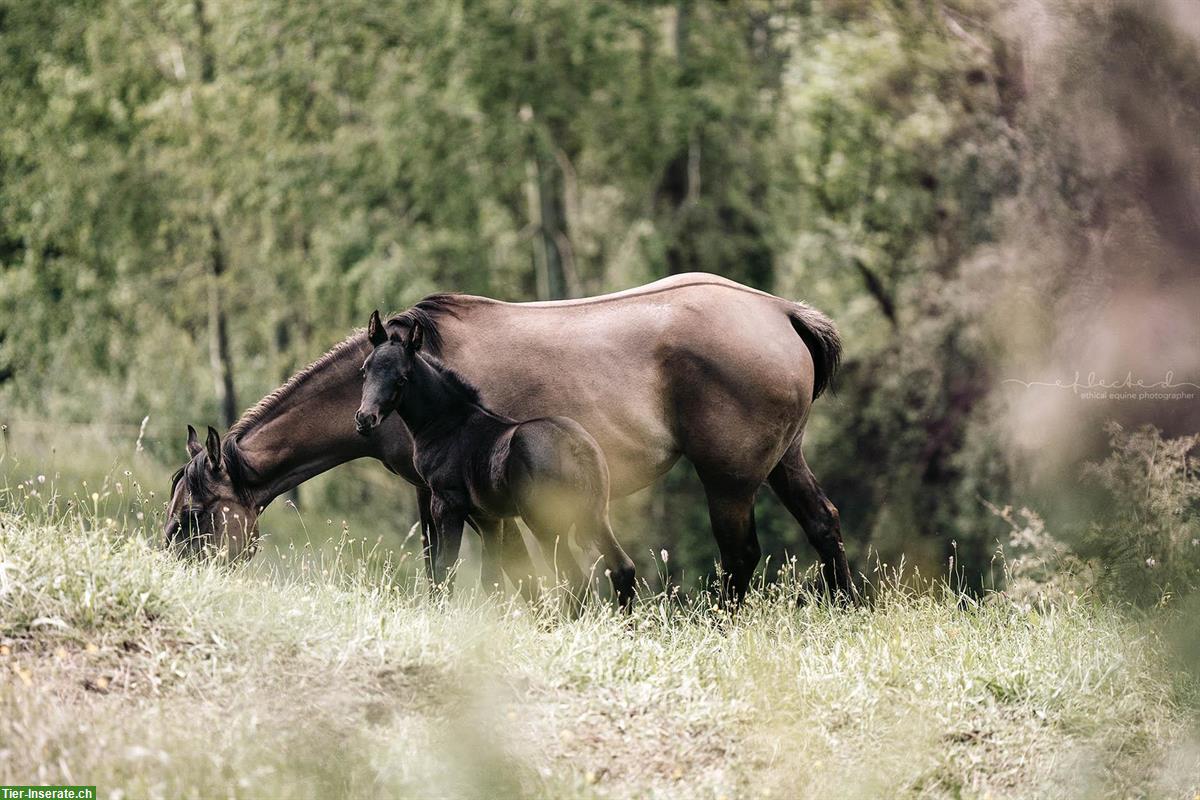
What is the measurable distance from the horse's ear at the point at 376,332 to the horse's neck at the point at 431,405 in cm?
22

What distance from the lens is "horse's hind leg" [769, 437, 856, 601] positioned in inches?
313

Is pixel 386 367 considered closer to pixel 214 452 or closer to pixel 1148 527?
pixel 214 452

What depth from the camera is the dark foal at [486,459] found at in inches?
269

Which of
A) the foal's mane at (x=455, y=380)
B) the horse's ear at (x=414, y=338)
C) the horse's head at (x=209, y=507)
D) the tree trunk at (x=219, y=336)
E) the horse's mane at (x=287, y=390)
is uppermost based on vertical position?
Answer: the horse's ear at (x=414, y=338)

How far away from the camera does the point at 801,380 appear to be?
7.77 meters

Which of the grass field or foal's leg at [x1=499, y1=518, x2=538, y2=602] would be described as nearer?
the grass field

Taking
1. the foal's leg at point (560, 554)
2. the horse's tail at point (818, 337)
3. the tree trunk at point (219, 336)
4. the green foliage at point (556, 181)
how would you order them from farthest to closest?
the tree trunk at point (219, 336) → the green foliage at point (556, 181) → the horse's tail at point (818, 337) → the foal's leg at point (560, 554)

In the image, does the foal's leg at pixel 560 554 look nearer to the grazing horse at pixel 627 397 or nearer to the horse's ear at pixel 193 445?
the grazing horse at pixel 627 397

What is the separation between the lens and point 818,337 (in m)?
7.92

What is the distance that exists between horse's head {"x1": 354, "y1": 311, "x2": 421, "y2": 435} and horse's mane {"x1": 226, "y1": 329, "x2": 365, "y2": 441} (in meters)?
1.05

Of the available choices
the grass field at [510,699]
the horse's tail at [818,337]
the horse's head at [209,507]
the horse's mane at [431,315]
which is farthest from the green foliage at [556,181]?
the grass field at [510,699]

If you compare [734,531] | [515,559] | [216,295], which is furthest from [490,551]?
[216,295]

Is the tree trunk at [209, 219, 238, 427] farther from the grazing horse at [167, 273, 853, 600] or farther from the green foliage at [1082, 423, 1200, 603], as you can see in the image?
the green foliage at [1082, 423, 1200, 603]

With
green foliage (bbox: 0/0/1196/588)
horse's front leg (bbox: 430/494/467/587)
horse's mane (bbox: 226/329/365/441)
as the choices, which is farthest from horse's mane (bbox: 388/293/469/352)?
green foliage (bbox: 0/0/1196/588)
